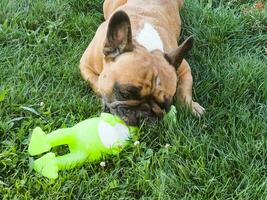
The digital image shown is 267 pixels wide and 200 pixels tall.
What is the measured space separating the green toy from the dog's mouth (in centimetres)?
7

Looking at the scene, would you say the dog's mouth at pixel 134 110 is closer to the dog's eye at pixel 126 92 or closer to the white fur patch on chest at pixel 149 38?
the dog's eye at pixel 126 92

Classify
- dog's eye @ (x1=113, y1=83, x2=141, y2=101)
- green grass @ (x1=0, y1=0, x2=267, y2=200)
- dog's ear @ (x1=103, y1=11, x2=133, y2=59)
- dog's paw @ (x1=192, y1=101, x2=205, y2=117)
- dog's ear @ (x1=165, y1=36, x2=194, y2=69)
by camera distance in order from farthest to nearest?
dog's paw @ (x1=192, y1=101, x2=205, y2=117), dog's ear @ (x1=165, y1=36, x2=194, y2=69), dog's ear @ (x1=103, y1=11, x2=133, y2=59), dog's eye @ (x1=113, y1=83, x2=141, y2=101), green grass @ (x1=0, y1=0, x2=267, y2=200)

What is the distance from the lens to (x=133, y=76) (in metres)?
3.13

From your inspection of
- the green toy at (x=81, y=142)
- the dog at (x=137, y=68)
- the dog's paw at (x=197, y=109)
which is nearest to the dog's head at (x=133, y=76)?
the dog at (x=137, y=68)

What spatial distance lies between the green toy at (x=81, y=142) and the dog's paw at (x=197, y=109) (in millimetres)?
→ 574

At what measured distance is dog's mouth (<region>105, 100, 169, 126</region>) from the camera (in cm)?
316

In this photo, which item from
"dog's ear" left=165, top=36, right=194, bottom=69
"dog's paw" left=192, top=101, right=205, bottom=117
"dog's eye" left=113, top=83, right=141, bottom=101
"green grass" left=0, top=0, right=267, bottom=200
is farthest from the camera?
"dog's paw" left=192, top=101, right=205, bottom=117

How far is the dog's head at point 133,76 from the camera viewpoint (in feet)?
10.3

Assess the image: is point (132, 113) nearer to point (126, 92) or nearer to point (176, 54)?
point (126, 92)

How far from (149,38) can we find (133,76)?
1.53ft

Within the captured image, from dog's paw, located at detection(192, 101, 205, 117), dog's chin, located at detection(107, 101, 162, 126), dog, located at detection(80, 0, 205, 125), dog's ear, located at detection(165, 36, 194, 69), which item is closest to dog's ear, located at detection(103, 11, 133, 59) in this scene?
dog, located at detection(80, 0, 205, 125)

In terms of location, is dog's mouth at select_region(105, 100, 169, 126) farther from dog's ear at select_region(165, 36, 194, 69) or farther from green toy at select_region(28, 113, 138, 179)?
dog's ear at select_region(165, 36, 194, 69)

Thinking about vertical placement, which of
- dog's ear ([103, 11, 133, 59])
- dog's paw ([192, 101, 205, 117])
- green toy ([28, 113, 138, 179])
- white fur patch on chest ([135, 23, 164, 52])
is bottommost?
dog's paw ([192, 101, 205, 117])

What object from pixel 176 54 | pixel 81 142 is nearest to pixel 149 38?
pixel 176 54
